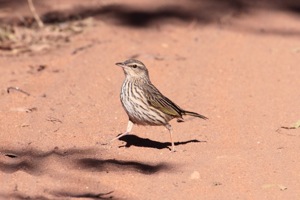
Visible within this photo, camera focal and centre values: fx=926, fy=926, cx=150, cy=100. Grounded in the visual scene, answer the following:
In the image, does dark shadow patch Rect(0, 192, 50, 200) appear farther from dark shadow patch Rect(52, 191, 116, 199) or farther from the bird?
the bird

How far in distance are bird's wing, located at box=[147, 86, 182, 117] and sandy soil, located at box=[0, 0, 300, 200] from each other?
0.39 meters

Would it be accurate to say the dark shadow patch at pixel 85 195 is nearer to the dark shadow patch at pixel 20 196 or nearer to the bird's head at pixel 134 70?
the dark shadow patch at pixel 20 196

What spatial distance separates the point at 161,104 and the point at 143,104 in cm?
21

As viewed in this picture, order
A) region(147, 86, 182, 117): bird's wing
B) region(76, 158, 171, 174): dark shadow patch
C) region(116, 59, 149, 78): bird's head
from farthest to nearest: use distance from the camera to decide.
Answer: region(116, 59, 149, 78): bird's head
region(147, 86, 182, 117): bird's wing
region(76, 158, 171, 174): dark shadow patch

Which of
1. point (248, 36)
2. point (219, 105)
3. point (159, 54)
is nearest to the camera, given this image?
point (219, 105)

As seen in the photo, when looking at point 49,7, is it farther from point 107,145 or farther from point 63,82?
point 107,145

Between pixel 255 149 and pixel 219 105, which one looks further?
pixel 219 105

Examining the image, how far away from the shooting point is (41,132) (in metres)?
10.6

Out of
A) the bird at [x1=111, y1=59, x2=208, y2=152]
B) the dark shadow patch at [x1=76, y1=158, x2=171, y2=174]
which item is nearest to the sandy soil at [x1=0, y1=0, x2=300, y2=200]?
the dark shadow patch at [x1=76, y1=158, x2=171, y2=174]

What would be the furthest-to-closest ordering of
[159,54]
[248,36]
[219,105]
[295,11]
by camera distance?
[295,11]
[248,36]
[159,54]
[219,105]

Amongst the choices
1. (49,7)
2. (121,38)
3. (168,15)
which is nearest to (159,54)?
(121,38)

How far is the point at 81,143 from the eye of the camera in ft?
34.1

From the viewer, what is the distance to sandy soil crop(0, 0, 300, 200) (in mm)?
8891

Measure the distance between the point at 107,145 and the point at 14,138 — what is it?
104 cm
